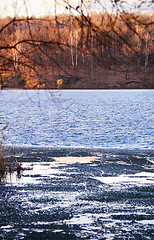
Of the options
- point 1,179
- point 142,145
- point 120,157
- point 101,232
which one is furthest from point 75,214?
point 142,145

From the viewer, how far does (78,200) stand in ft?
23.9

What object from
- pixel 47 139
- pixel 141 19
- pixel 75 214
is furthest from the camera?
pixel 47 139

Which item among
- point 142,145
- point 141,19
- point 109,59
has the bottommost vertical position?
point 142,145

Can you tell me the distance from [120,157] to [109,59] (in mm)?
8943

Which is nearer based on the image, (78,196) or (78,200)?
(78,200)

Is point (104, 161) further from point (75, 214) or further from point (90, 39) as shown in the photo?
point (90, 39)

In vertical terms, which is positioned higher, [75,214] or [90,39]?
[90,39]

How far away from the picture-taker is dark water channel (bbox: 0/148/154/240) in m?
5.69

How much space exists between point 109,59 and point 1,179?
578 cm

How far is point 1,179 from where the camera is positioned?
901 cm

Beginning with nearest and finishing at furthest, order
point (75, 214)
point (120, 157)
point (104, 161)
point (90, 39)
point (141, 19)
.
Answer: point (141, 19) < point (90, 39) < point (75, 214) < point (104, 161) < point (120, 157)

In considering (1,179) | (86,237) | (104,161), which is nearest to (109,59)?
(86,237)

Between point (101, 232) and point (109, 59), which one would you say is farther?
point (101, 232)

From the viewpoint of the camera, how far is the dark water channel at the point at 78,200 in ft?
18.7
